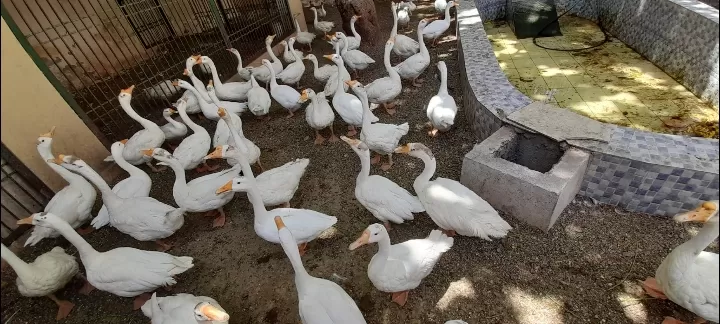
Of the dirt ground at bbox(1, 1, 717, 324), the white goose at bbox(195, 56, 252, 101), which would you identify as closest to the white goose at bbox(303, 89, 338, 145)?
the dirt ground at bbox(1, 1, 717, 324)

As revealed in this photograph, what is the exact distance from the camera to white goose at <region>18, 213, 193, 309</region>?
313 cm

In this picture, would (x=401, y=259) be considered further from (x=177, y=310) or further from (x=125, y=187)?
(x=125, y=187)

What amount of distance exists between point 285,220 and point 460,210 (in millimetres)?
1715

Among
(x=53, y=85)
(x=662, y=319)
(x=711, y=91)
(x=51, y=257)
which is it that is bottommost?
(x=662, y=319)

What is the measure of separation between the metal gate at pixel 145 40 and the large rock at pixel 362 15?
1791 mm

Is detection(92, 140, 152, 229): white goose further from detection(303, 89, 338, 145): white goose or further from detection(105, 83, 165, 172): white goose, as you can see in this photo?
detection(303, 89, 338, 145): white goose

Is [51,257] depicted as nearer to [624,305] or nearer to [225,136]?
[225,136]

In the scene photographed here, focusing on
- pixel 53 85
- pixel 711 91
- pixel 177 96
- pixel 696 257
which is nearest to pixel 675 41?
pixel 711 91

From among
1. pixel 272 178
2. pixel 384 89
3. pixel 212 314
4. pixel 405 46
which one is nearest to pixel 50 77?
pixel 272 178

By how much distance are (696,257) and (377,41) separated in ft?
25.4

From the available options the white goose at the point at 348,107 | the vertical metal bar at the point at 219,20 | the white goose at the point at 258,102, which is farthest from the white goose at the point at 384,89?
the vertical metal bar at the point at 219,20

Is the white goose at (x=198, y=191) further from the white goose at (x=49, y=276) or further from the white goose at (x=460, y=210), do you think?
the white goose at (x=460, y=210)

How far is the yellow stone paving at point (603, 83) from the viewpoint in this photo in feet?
14.6

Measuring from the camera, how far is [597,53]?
247 inches
